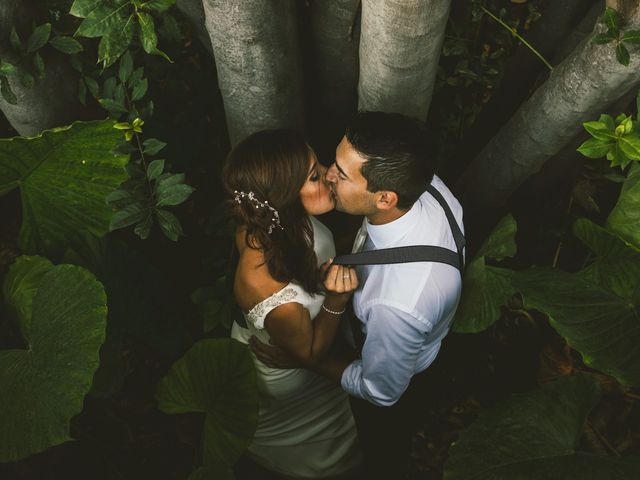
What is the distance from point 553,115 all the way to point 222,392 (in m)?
1.35

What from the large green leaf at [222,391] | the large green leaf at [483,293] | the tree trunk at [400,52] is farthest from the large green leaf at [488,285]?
the large green leaf at [222,391]

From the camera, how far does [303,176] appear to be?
1.66 meters

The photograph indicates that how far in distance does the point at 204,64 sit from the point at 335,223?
43.7 inches

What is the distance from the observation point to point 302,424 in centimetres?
235

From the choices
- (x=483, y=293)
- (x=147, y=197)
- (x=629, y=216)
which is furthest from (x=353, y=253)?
(x=629, y=216)

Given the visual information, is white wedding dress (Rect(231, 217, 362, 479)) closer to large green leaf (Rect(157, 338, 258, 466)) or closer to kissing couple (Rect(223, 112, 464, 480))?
kissing couple (Rect(223, 112, 464, 480))

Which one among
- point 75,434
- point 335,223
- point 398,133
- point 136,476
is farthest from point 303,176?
point 136,476

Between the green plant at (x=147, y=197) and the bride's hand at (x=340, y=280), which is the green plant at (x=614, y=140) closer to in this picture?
the bride's hand at (x=340, y=280)

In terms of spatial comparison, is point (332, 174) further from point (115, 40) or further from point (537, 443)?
point (537, 443)

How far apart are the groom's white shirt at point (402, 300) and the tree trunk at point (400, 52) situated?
0.36 m

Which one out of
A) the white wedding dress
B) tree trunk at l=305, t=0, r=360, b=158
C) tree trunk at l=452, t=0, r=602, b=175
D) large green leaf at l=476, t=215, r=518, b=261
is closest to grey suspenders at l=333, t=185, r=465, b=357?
large green leaf at l=476, t=215, r=518, b=261

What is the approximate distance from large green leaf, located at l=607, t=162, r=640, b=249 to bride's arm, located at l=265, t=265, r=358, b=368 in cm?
79

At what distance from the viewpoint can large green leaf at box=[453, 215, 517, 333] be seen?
1.65 meters

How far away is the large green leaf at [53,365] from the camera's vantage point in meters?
1.26
